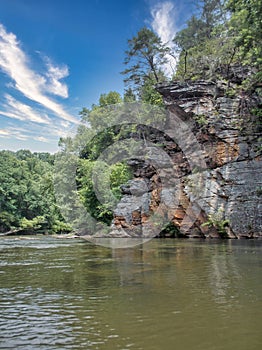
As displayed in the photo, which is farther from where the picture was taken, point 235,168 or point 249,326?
point 235,168

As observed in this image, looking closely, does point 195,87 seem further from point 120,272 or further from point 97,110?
point 97,110

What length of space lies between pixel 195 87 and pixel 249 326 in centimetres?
2216

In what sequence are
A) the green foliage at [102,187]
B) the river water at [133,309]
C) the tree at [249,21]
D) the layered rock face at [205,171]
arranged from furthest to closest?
1. the green foliage at [102,187]
2. the layered rock face at [205,171]
3. the tree at [249,21]
4. the river water at [133,309]

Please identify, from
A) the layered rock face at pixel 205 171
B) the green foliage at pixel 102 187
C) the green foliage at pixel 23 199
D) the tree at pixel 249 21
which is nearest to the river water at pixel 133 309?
the tree at pixel 249 21

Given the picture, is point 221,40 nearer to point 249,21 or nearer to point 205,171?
point 205,171

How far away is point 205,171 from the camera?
918 inches

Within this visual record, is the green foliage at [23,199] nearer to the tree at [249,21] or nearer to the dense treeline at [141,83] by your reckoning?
the dense treeline at [141,83]

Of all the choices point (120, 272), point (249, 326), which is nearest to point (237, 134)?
point (120, 272)

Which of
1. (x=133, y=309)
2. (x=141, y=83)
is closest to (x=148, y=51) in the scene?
(x=141, y=83)

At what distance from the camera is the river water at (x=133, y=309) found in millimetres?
3660

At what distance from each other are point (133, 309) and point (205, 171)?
63.3 feet

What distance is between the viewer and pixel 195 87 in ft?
80.0

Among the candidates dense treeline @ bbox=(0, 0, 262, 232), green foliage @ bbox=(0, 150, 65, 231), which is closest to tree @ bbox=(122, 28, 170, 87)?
dense treeline @ bbox=(0, 0, 262, 232)

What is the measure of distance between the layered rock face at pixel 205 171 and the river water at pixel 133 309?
13.3 meters
